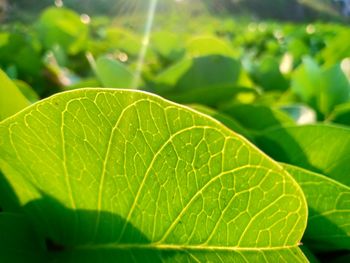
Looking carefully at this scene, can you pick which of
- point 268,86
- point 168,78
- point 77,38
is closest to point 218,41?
point 268,86

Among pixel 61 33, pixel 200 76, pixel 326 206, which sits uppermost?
pixel 61 33

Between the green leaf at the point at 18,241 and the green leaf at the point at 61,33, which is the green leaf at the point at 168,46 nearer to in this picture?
the green leaf at the point at 61,33

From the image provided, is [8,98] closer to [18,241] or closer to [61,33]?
[18,241]

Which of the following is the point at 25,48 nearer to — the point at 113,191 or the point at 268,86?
the point at 268,86

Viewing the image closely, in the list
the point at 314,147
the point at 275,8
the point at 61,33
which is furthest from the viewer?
the point at 275,8

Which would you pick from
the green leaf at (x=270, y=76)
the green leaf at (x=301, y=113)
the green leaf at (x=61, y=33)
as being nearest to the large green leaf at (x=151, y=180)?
the green leaf at (x=301, y=113)

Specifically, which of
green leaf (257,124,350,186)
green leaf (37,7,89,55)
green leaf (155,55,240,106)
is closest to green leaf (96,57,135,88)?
green leaf (155,55,240,106)

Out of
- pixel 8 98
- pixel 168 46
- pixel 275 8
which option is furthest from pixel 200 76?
pixel 275 8
